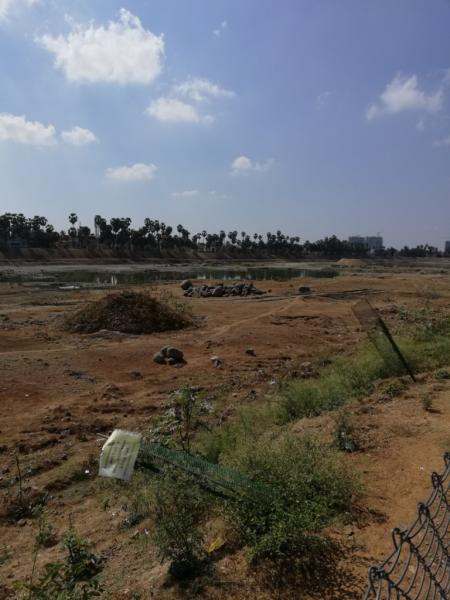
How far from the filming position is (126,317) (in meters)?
17.2

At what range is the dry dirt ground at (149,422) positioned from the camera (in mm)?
3852

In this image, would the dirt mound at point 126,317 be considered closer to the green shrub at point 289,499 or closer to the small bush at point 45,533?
the small bush at point 45,533

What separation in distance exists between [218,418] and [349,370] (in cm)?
294

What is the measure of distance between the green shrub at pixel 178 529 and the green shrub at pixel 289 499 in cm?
38

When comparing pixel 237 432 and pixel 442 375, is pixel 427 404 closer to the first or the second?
pixel 442 375

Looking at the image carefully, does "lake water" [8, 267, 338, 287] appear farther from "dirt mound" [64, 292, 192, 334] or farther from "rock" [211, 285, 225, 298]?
"dirt mound" [64, 292, 192, 334]

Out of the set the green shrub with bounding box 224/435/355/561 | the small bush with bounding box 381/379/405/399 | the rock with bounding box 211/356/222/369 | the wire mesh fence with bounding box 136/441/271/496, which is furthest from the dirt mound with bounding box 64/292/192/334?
the green shrub with bounding box 224/435/355/561

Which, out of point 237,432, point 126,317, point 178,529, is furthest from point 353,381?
point 126,317

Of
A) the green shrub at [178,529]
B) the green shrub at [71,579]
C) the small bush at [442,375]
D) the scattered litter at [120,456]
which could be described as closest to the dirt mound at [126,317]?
the small bush at [442,375]

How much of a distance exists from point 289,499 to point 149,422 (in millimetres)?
4957

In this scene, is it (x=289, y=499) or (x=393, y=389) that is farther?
(x=393, y=389)

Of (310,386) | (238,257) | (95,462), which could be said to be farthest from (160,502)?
(238,257)

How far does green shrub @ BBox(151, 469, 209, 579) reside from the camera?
12.1 feet

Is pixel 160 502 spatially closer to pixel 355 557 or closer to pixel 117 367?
pixel 355 557
